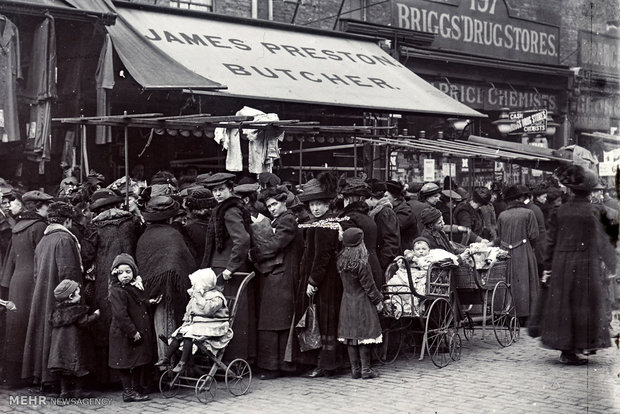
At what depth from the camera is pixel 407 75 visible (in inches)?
607

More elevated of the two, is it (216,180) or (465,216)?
(216,180)

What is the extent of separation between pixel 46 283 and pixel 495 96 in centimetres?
1436

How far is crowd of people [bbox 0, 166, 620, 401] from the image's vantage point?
7.00 meters

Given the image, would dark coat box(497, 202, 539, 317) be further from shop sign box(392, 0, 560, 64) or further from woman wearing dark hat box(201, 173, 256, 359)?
shop sign box(392, 0, 560, 64)

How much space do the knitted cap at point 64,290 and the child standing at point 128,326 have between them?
0.35 metres

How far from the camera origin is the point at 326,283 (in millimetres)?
7891

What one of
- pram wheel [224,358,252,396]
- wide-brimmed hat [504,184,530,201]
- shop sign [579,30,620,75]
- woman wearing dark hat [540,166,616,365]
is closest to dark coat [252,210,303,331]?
pram wheel [224,358,252,396]

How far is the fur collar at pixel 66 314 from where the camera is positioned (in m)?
6.98

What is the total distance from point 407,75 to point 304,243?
26.2ft

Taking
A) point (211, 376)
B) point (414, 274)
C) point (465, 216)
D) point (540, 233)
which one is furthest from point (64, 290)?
point (540, 233)

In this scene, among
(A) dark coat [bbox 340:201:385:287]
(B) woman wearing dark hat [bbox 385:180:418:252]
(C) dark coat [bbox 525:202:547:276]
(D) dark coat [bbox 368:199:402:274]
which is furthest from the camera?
(C) dark coat [bbox 525:202:547:276]

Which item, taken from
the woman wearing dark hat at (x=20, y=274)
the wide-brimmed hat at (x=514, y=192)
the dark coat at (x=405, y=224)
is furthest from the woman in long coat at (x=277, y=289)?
the wide-brimmed hat at (x=514, y=192)

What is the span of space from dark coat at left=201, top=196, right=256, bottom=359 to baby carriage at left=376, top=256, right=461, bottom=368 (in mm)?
1466

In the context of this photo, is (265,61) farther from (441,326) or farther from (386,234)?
(441,326)
